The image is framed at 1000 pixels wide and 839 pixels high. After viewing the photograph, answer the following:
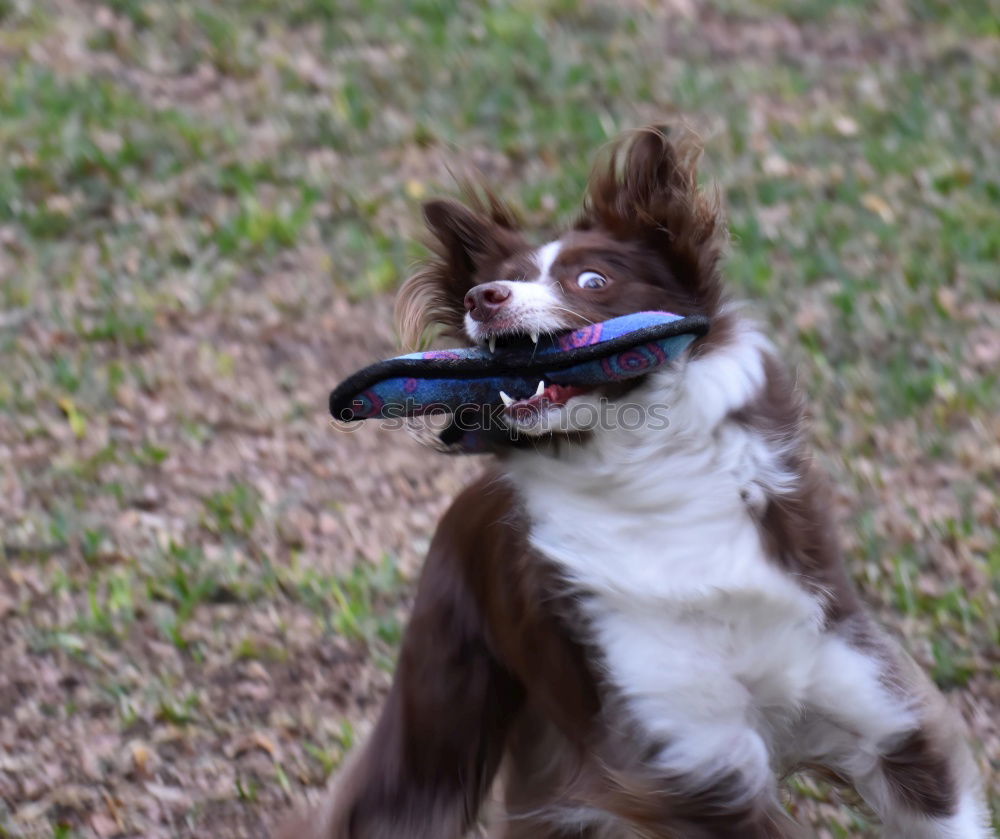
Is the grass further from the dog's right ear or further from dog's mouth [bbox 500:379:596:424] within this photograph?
dog's mouth [bbox 500:379:596:424]

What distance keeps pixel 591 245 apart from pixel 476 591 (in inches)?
33.8

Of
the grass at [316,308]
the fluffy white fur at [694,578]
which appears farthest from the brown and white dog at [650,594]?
the grass at [316,308]

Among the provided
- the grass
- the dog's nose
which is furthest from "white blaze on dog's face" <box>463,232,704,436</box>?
the grass

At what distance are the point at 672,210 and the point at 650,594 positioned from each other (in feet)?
2.91

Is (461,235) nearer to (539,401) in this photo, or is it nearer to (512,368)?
(512,368)

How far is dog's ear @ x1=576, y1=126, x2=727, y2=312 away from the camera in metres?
3.03

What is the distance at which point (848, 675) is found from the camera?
9.51ft

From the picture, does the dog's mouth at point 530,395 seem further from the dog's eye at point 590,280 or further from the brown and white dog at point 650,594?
the dog's eye at point 590,280

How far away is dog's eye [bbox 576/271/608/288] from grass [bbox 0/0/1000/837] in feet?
3.06

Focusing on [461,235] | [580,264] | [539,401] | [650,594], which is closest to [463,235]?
[461,235]

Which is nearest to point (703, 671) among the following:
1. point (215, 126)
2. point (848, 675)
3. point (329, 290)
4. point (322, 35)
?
point (848, 675)

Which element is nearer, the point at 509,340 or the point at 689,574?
the point at 689,574

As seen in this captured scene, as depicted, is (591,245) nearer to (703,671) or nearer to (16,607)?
(703,671)

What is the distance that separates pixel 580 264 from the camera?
299 centimetres
